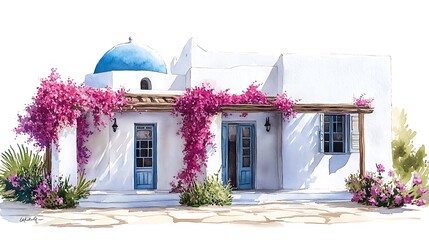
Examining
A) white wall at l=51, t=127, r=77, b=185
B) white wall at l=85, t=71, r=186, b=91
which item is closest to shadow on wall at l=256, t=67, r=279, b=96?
white wall at l=85, t=71, r=186, b=91

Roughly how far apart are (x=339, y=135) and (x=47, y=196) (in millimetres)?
9781

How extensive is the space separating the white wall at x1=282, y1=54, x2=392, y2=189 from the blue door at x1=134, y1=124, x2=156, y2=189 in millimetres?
4447

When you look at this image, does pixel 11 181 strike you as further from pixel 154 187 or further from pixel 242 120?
pixel 242 120

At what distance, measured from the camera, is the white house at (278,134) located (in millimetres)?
16484

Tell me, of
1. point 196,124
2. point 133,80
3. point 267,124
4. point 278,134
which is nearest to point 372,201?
point 278,134

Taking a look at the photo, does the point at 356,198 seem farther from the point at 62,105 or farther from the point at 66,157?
the point at 62,105

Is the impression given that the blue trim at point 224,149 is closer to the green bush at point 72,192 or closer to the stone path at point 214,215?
the stone path at point 214,215

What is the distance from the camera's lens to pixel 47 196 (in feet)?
48.2

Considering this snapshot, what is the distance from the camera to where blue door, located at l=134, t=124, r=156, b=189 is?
16.7m

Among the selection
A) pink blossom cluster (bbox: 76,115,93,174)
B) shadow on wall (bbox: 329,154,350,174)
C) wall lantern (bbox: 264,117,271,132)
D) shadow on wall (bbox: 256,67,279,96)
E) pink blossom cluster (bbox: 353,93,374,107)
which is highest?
shadow on wall (bbox: 256,67,279,96)

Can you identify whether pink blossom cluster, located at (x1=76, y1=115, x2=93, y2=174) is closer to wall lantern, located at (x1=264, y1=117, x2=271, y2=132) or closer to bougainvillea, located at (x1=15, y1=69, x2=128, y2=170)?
bougainvillea, located at (x1=15, y1=69, x2=128, y2=170)

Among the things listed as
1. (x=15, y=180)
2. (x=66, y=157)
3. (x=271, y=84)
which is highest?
(x=271, y=84)

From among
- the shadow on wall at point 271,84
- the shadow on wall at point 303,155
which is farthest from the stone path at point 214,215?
the shadow on wall at point 271,84

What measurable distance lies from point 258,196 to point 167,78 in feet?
20.5
